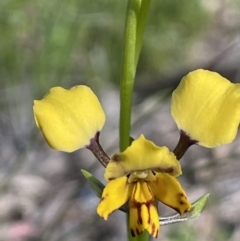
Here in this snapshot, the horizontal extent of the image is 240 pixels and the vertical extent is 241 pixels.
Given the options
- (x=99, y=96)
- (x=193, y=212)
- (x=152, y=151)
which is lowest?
(x=99, y=96)

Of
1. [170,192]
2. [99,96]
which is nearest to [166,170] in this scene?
[170,192]

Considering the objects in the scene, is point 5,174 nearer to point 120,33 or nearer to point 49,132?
point 120,33

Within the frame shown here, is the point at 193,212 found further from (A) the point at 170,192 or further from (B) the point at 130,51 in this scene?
(B) the point at 130,51

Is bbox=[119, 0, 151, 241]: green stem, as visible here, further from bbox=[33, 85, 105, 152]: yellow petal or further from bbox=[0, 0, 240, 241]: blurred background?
bbox=[0, 0, 240, 241]: blurred background

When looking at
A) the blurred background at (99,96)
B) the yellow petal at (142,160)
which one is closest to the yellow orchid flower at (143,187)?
the yellow petal at (142,160)

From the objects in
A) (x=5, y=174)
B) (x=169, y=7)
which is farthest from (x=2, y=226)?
(x=169, y=7)

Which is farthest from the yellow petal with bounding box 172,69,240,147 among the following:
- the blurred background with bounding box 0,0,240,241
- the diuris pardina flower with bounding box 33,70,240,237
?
the blurred background with bounding box 0,0,240,241

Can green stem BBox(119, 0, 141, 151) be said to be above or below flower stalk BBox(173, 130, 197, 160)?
above
